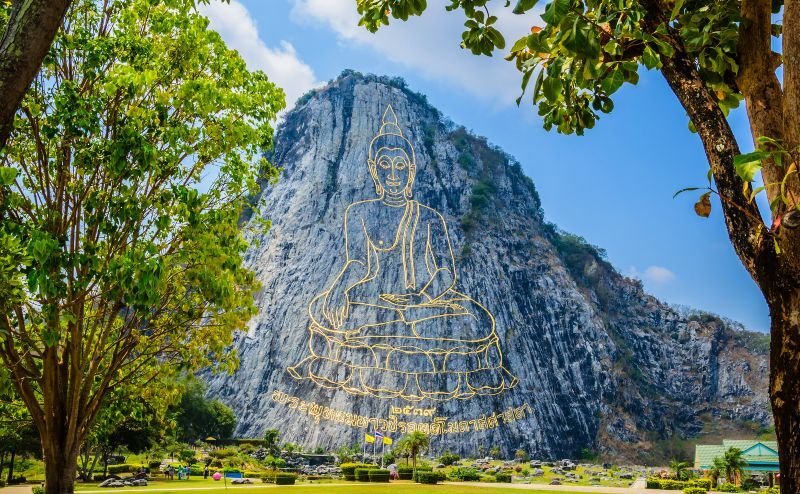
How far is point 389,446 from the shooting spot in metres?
41.5

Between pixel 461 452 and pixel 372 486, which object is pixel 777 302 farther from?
pixel 461 452

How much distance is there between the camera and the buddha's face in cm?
5026

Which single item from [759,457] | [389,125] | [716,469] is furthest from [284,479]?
[389,125]

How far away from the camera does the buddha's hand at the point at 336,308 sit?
46419 mm

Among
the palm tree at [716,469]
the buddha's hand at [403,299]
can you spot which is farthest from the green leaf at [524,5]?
the buddha's hand at [403,299]

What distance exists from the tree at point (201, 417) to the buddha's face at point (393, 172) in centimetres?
2147

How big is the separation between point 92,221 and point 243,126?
2199 millimetres

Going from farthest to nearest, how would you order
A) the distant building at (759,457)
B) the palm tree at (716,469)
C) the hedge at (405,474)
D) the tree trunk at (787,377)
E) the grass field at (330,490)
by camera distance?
the distant building at (759,457), the palm tree at (716,469), the hedge at (405,474), the grass field at (330,490), the tree trunk at (787,377)

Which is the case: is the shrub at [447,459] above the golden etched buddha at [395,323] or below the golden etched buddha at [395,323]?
below

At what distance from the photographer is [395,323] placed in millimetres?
Result: 48938

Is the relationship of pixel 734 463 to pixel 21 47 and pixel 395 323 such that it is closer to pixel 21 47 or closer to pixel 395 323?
pixel 395 323

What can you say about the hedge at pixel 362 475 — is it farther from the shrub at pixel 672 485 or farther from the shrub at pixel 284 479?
the shrub at pixel 672 485

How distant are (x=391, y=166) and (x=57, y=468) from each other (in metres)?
41.8

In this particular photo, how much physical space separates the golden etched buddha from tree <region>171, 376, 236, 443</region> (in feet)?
19.2
